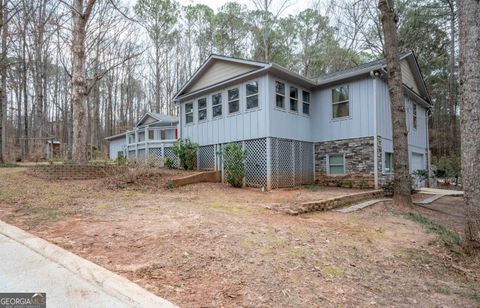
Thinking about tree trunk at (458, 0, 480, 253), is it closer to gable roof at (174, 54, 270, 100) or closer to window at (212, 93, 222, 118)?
gable roof at (174, 54, 270, 100)

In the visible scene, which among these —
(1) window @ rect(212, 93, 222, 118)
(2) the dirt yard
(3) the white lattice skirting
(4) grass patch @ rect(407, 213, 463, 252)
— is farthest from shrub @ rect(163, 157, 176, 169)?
(4) grass patch @ rect(407, 213, 463, 252)

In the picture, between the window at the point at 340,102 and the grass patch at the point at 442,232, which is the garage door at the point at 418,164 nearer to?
the window at the point at 340,102

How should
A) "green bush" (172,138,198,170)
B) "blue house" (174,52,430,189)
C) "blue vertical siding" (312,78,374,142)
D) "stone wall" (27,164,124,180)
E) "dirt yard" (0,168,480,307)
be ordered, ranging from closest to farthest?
1. "dirt yard" (0,168,480,307)
2. "stone wall" (27,164,124,180)
3. "blue house" (174,52,430,189)
4. "blue vertical siding" (312,78,374,142)
5. "green bush" (172,138,198,170)

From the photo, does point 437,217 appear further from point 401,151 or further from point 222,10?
point 222,10

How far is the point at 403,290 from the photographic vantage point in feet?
10.2

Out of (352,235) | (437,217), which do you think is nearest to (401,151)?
(437,217)

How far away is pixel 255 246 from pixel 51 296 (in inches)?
89.9

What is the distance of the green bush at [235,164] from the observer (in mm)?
10547

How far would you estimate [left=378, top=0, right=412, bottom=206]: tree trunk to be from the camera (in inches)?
322

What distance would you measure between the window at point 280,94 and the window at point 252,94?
769 mm

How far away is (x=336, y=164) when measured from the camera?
465 inches

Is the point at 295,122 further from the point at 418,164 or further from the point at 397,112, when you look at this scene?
the point at 418,164

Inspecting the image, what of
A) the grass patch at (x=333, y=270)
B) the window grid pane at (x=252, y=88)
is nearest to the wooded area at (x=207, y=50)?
the window grid pane at (x=252, y=88)

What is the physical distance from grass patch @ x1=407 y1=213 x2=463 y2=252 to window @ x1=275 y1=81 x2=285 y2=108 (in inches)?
226
